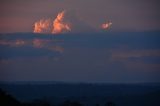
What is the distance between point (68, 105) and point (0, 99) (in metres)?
27.1

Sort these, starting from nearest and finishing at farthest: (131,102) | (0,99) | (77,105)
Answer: (0,99), (77,105), (131,102)

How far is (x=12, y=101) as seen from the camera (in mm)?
75938

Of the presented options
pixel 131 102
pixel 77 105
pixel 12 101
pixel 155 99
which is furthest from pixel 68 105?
pixel 131 102

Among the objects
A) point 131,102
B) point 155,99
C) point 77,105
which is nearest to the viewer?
point 77,105

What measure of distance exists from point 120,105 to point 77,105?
56344mm

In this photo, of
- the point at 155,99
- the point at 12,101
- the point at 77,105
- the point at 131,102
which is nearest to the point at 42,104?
the point at 77,105

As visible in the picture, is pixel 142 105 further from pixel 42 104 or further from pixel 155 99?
pixel 42 104

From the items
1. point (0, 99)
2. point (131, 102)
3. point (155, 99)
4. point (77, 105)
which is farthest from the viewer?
point (131, 102)

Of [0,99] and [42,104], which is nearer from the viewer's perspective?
[0,99]

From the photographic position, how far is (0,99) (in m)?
73.9

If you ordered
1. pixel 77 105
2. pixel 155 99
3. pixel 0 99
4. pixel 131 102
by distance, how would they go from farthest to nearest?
pixel 131 102, pixel 155 99, pixel 77 105, pixel 0 99

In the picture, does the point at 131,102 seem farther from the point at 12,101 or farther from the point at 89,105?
the point at 12,101

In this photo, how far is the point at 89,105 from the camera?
152 metres

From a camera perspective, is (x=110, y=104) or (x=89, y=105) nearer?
(x=110, y=104)
